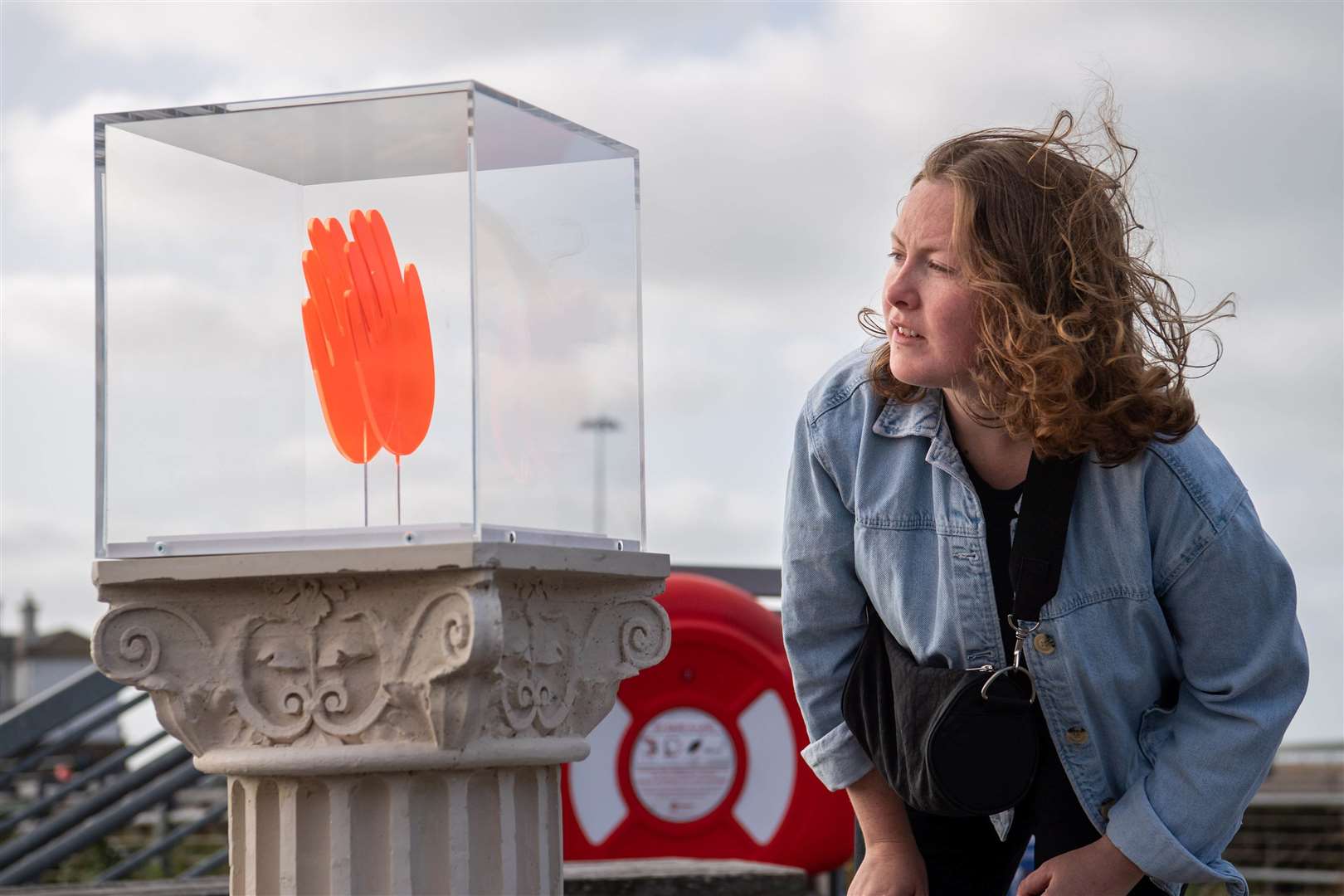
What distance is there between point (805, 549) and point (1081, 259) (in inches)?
24.8

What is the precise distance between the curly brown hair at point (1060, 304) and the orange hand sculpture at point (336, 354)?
3.27 feet

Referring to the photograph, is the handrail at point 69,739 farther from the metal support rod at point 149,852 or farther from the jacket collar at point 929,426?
the jacket collar at point 929,426

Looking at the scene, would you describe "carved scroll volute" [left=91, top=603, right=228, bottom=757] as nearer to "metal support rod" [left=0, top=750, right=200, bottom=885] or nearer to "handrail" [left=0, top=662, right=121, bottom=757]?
"metal support rod" [left=0, top=750, right=200, bottom=885]

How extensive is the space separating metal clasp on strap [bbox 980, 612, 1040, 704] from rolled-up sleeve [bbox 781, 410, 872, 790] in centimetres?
30

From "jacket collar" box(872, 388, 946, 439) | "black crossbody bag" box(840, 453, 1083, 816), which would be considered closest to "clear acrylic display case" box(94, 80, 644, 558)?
"jacket collar" box(872, 388, 946, 439)

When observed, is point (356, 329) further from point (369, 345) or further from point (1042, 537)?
point (1042, 537)

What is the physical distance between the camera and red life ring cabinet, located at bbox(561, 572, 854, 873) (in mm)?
5363

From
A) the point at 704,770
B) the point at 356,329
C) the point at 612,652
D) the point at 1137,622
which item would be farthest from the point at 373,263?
the point at 704,770

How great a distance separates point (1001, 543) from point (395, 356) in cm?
102

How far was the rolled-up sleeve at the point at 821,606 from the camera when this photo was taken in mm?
2484

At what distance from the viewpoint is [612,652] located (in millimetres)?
2785

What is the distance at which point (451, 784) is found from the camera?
254cm

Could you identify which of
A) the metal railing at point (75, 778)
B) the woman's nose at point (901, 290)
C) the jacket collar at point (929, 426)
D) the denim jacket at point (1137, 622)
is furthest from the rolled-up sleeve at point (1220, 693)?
the metal railing at point (75, 778)

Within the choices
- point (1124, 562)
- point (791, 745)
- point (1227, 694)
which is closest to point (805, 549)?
point (1124, 562)
